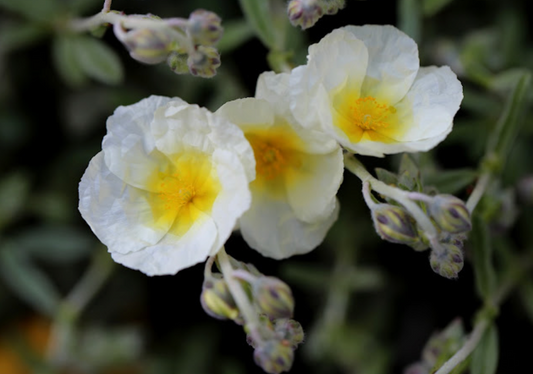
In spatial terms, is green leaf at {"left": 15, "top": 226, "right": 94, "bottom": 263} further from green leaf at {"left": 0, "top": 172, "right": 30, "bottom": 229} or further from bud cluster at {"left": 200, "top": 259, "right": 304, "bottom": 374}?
bud cluster at {"left": 200, "top": 259, "right": 304, "bottom": 374}

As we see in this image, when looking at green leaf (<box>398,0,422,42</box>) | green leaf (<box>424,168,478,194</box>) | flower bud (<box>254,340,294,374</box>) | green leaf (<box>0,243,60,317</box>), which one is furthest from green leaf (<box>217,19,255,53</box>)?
flower bud (<box>254,340,294,374</box>)

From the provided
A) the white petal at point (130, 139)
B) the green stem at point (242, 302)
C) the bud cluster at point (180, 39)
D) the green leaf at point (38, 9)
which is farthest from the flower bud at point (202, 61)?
the green leaf at point (38, 9)

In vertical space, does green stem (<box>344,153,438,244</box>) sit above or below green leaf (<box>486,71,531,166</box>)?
above

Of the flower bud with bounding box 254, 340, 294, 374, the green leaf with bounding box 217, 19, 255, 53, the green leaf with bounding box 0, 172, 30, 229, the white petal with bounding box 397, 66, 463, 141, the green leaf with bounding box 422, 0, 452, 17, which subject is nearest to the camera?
the flower bud with bounding box 254, 340, 294, 374

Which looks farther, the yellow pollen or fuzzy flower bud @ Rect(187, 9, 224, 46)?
the yellow pollen

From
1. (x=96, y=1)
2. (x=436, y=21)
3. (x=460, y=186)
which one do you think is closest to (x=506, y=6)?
(x=436, y=21)

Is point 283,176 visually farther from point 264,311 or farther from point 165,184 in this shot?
point 264,311

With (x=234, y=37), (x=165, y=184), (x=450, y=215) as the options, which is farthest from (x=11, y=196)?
(x=450, y=215)

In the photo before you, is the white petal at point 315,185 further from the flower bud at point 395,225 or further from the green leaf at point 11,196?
the green leaf at point 11,196
